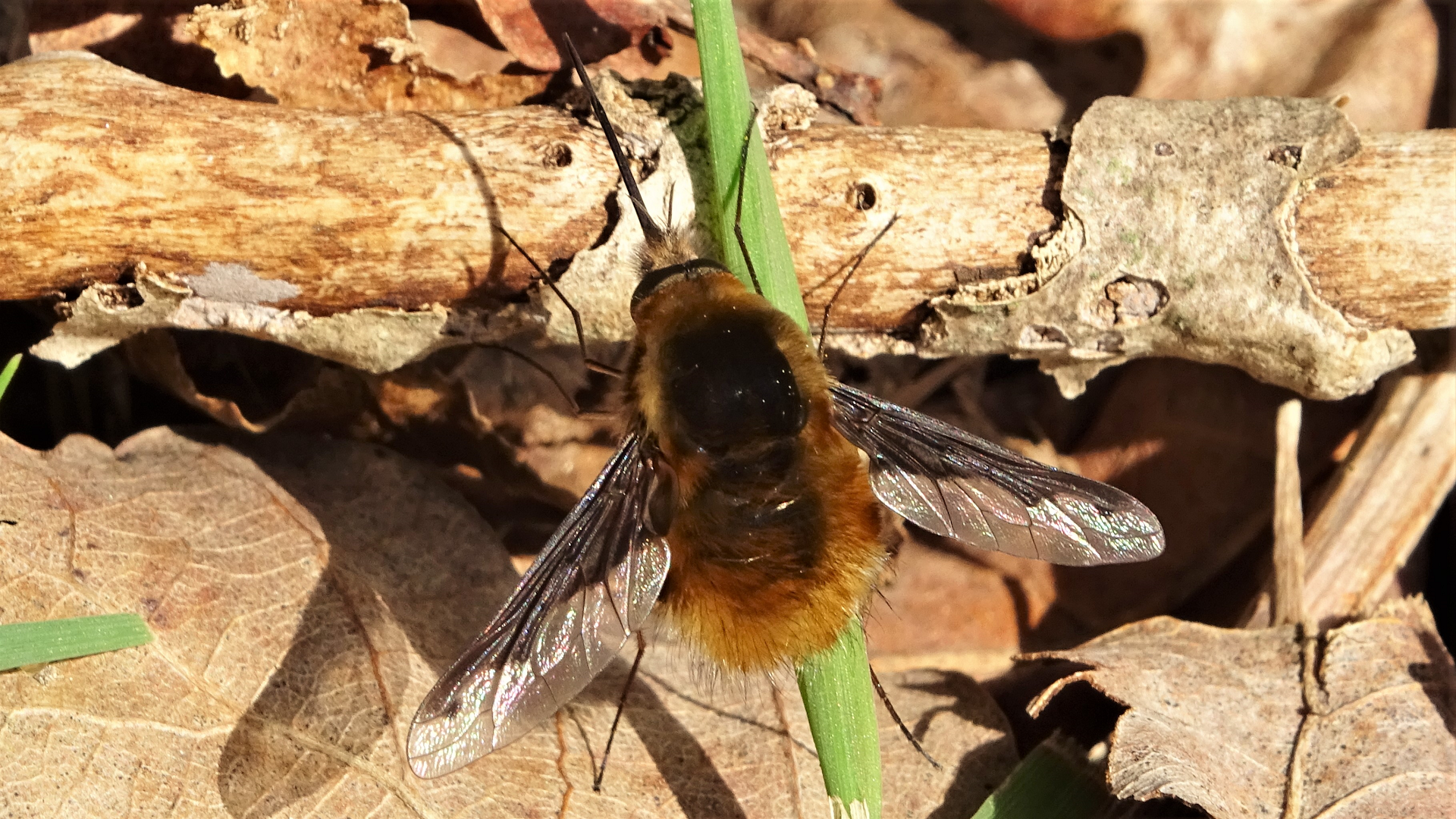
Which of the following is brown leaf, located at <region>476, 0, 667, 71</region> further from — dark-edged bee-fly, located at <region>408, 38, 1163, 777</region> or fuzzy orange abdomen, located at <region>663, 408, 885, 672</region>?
fuzzy orange abdomen, located at <region>663, 408, 885, 672</region>

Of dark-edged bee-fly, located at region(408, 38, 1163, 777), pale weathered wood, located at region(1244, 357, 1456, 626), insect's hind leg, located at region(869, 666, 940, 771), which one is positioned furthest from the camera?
pale weathered wood, located at region(1244, 357, 1456, 626)

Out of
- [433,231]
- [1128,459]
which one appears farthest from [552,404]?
[1128,459]

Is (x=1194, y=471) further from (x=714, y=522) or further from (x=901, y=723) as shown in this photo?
(x=714, y=522)

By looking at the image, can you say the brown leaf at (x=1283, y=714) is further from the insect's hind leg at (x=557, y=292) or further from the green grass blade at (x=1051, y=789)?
the insect's hind leg at (x=557, y=292)

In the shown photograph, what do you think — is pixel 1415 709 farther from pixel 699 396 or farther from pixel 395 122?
pixel 395 122

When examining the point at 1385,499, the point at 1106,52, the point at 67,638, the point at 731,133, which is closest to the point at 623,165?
the point at 731,133

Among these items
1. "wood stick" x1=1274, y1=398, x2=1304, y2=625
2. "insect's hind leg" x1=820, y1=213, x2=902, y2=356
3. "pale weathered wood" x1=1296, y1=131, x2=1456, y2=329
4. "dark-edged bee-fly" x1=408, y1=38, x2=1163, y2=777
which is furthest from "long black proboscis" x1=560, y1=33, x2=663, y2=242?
"wood stick" x1=1274, y1=398, x2=1304, y2=625
